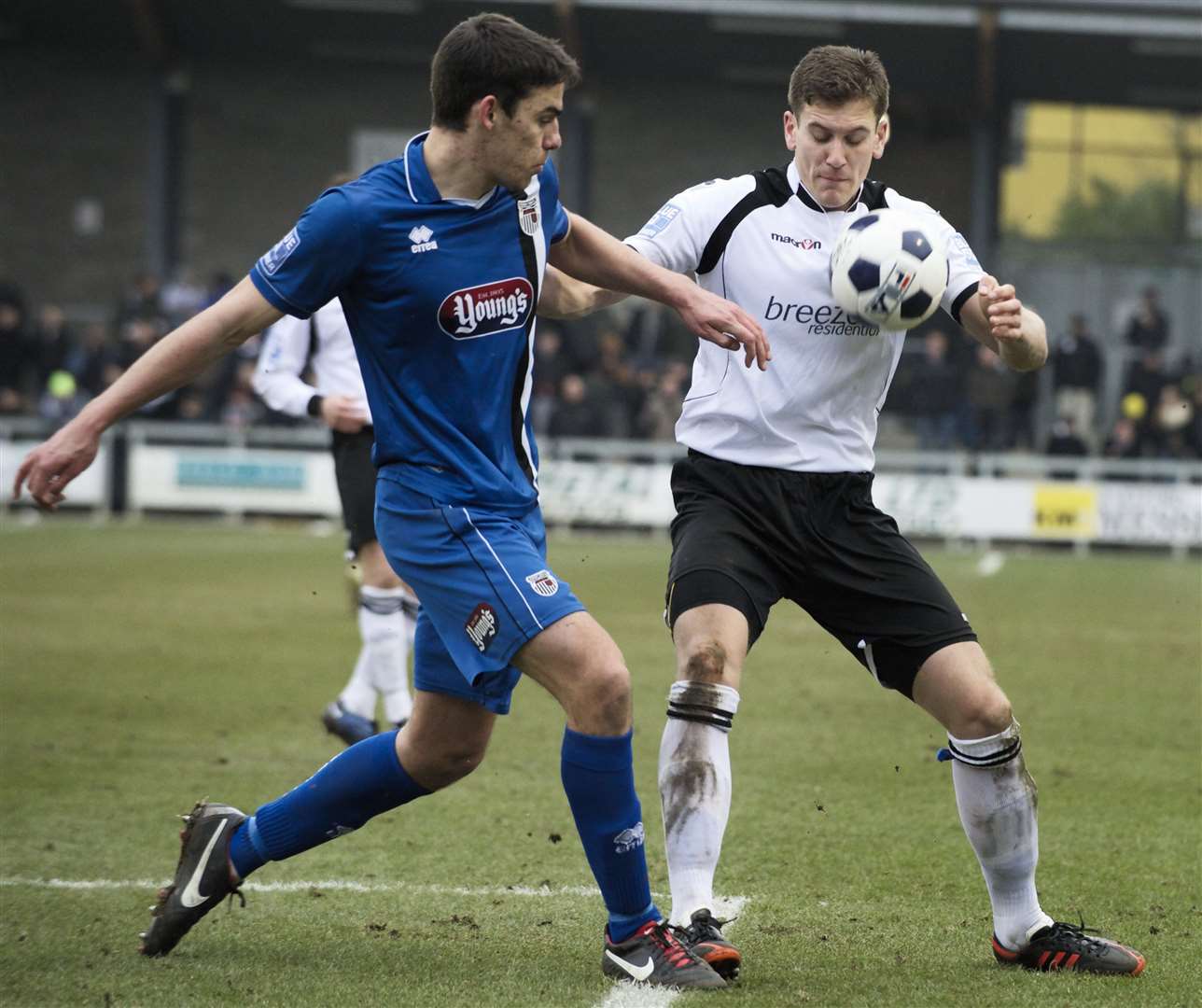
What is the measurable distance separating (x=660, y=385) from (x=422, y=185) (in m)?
19.1

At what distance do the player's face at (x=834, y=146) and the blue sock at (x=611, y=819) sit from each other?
5.45 ft

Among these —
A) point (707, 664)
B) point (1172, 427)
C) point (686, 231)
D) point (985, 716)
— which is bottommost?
point (1172, 427)

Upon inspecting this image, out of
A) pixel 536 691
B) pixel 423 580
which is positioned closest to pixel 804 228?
pixel 423 580

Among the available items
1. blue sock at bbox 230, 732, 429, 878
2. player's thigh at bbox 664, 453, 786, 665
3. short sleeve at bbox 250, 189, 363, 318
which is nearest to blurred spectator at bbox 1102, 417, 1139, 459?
player's thigh at bbox 664, 453, 786, 665

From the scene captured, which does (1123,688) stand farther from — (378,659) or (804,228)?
(804,228)

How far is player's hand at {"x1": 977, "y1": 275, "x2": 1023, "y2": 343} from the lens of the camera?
14.8 ft

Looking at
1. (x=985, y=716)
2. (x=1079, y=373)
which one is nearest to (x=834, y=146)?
(x=985, y=716)

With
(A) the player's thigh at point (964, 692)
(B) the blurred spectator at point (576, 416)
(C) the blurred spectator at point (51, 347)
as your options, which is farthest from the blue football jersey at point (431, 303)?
(C) the blurred spectator at point (51, 347)

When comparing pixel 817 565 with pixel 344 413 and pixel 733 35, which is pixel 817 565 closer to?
pixel 344 413

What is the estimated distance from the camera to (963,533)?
67.3ft

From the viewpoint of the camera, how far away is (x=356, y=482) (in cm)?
782

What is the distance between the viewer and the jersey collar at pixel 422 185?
4.24 m

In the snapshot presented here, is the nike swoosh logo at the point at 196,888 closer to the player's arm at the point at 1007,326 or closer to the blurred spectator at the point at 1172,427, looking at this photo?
the player's arm at the point at 1007,326

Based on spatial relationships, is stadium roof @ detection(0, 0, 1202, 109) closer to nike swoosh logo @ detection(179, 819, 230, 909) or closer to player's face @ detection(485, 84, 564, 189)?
player's face @ detection(485, 84, 564, 189)
